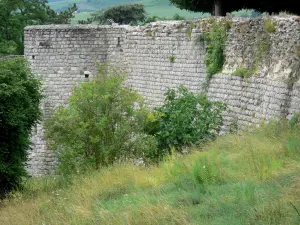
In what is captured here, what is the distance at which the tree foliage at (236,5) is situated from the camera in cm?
2707

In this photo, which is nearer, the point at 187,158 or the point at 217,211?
the point at 217,211

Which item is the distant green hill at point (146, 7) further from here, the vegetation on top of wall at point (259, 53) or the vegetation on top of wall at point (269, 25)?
the vegetation on top of wall at point (269, 25)

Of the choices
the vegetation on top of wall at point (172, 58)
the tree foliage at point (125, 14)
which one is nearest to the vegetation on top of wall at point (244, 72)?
the vegetation on top of wall at point (172, 58)

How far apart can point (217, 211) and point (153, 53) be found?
13.3 meters

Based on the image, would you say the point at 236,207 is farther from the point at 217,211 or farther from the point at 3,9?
the point at 3,9

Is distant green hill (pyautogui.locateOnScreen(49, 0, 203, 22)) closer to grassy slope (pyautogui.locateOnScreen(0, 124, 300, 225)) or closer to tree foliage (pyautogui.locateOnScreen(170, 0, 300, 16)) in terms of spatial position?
tree foliage (pyautogui.locateOnScreen(170, 0, 300, 16))

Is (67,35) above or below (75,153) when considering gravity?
above

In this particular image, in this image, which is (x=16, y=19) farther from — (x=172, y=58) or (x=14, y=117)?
(x=14, y=117)

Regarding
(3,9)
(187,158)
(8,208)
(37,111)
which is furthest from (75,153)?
(3,9)

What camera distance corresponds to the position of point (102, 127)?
55.8 ft

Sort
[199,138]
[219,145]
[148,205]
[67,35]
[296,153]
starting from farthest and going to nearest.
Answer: [67,35], [199,138], [219,145], [296,153], [148,205]

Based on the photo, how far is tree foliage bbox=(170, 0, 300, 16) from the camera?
88.8ft

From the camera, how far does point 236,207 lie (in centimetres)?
912

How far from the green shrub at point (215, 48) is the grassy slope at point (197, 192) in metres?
3.77
